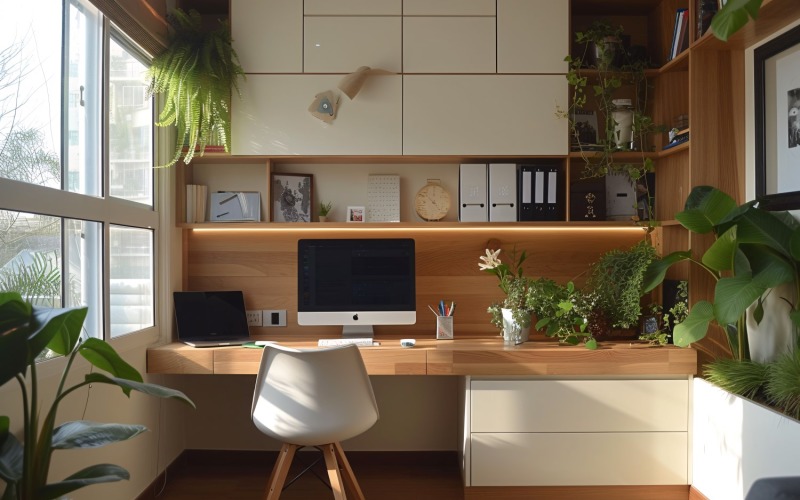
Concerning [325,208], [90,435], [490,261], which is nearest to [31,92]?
[90,435]

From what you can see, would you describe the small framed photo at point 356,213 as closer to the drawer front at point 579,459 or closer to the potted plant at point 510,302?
the potted plant at point 510,302

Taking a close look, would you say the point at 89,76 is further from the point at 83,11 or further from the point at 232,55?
the point at 232,55

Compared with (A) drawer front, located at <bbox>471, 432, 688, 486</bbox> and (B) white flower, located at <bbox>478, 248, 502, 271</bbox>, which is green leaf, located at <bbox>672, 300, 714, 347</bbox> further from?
(B) white flower, located at <bbox>478, 248, 502, 271</bbox>

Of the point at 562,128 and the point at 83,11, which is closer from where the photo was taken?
the point at 83,11

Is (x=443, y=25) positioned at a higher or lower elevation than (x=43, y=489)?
higher

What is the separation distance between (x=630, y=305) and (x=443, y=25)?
172 centimetres

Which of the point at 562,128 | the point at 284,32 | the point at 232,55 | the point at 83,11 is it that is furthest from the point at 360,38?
the point at 83,11

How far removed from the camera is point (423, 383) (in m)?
4.06

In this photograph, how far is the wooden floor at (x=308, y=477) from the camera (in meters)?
3.56

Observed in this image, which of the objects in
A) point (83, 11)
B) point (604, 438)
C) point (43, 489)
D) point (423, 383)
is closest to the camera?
point (43, 489)

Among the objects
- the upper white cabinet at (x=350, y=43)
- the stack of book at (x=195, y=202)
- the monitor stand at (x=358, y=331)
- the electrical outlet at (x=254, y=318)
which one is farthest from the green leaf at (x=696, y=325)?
the stack of book at (x=195, y=202)

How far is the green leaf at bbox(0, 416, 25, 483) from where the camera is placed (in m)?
1.64

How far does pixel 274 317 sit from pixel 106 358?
1.98 metres

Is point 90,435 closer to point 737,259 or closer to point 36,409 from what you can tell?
point 36,409
